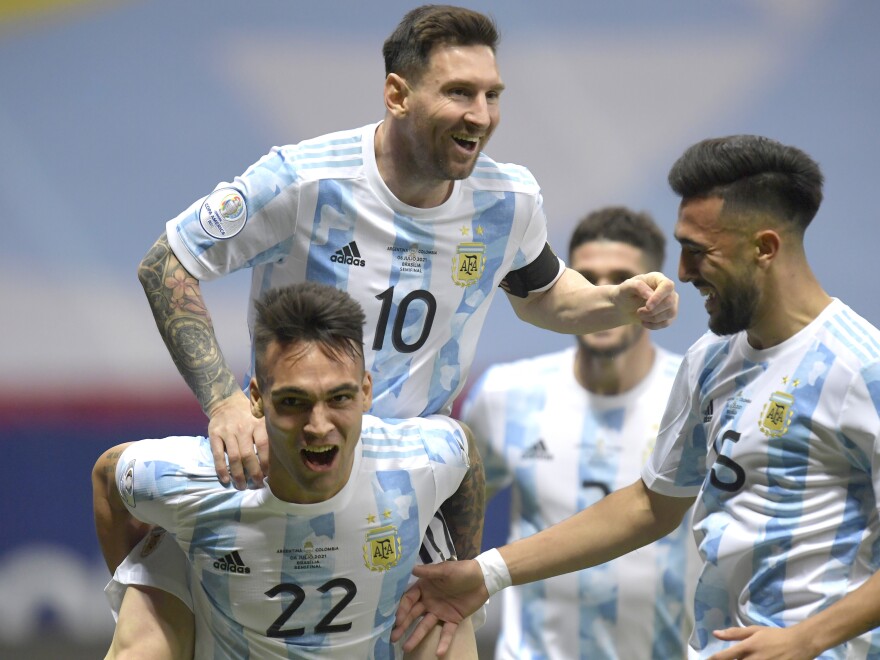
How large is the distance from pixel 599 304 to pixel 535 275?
195 millimetres

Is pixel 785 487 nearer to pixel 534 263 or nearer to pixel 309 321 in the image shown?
pixel 534 263

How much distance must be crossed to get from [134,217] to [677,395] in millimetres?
3437

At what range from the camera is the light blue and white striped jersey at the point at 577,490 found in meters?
4.37

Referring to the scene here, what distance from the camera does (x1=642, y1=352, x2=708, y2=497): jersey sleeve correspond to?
10.3 feet

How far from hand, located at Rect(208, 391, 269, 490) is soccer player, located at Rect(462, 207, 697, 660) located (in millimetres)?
1865

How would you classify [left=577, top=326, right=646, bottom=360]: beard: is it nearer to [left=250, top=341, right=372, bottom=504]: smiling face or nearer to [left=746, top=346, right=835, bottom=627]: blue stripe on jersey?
[left=746, top=346, right=835, bottom=627]: blue stripe on jersey

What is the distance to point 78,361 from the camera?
19.3ft

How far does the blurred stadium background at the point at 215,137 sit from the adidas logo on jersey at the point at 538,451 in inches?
52.2

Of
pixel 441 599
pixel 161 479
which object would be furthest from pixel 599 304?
pixel 161 479

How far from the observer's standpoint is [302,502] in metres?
2.83

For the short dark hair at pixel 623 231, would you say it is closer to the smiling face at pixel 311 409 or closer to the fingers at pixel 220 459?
the smiling face at pixel 311 409

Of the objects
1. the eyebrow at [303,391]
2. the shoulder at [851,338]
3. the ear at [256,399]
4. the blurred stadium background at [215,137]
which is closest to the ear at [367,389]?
the eyebrow at [303,391]

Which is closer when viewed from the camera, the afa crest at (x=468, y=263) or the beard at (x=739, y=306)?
the beard at (x=739, y=306)

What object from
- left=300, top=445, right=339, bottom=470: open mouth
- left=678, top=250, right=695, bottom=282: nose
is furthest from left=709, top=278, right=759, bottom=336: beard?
left=300, top=445, right=339, bottom=470: open mouth
